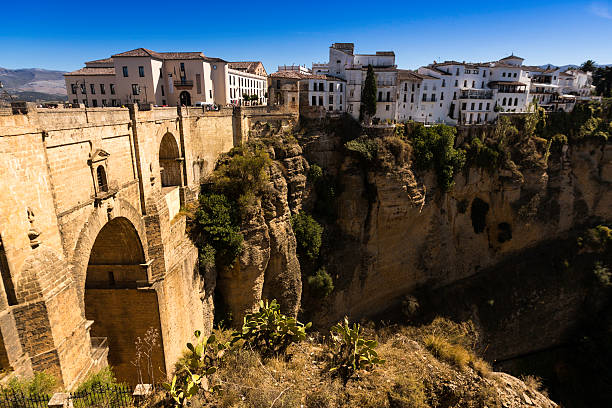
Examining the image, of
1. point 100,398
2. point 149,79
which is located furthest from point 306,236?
point 149,79

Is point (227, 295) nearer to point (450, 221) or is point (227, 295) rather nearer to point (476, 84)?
point (450, 221)

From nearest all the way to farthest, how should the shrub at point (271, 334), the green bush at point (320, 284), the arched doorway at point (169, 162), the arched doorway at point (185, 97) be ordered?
1. the shrub at point (271, 334)
2. the arched doorway at point (169, 162)
3. the green bush at point (320, 284)
4. the arched doorway at point (185, 97)

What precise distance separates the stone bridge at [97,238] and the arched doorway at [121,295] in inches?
1.8

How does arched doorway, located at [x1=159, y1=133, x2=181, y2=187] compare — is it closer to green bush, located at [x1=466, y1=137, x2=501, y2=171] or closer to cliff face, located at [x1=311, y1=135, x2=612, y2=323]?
cliff face, located at [x1=311, y1=135, x2=612, y2=323]

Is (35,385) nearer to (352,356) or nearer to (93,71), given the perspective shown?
(352,356)

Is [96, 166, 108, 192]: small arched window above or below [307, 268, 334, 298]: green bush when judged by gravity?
above

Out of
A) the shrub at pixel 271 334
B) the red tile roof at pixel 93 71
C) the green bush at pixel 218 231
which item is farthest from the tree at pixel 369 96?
the shrub at pixel 271 334

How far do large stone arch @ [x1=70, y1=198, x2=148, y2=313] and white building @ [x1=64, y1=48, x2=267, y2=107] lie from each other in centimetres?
1744

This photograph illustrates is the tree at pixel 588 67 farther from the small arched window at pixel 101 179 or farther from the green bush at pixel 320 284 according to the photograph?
the small arched window at pixel 101 179

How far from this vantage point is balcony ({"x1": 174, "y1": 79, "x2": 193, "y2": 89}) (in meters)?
30.4

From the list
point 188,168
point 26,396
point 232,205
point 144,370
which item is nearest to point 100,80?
point 188,168

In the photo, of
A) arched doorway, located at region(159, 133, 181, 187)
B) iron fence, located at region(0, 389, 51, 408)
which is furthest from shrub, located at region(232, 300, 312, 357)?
arched doorway, located at region(159, 133, 181, 187)

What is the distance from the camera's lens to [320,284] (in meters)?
26.7

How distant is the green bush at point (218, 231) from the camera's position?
19969 millimetres
